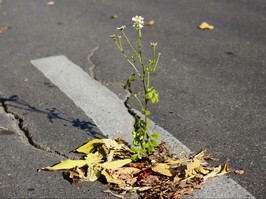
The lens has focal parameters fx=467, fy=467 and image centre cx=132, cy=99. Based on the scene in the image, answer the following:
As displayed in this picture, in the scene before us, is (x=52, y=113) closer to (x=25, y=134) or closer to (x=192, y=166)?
(x=25, y=134)

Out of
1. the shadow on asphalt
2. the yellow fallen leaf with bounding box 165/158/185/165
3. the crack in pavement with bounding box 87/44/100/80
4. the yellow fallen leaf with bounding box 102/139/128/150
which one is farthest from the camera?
the crack in pavement with bounding box 87/44/100/80

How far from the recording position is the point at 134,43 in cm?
530

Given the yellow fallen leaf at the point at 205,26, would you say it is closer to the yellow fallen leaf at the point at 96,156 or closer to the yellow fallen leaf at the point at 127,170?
the yellow fallen leaf at the point at 96,156

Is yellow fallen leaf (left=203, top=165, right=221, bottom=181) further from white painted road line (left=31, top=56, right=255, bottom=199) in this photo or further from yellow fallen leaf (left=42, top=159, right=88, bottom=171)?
yellow fallen leaf (left=42, top=159, right=88, bottom=171)

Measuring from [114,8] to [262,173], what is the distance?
4.47 meters

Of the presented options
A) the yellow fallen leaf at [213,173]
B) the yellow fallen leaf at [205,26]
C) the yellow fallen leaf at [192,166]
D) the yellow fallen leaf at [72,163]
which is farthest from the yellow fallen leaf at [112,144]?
the yellow fallen leaf at [205,26]

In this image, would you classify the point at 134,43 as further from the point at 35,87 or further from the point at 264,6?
the point at 264,6

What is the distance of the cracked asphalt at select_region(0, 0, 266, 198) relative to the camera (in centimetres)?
301

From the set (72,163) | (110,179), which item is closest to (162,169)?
(110,179)

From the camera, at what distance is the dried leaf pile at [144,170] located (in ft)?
8.65

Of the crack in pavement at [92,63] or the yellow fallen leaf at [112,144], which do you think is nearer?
the yellow fallen leaf at [112,144]

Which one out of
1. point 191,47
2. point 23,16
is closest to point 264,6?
point 191,47

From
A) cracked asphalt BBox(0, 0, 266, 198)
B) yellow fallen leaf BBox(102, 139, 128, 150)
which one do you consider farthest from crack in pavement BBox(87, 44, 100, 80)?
yellow fallen leaf BBox(102, 139, 128, 150)

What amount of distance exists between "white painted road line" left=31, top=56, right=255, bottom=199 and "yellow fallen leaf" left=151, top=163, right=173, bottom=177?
0.66 feet
